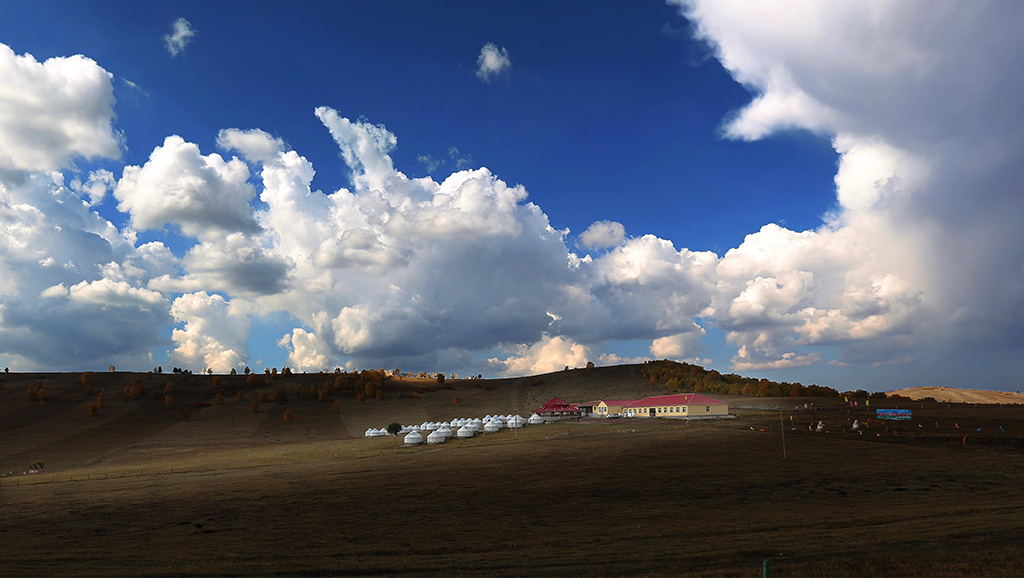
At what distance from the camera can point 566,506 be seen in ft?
158

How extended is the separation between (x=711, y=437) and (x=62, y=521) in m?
79.6

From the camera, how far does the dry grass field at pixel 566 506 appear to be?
1096 inches

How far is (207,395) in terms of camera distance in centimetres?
19388

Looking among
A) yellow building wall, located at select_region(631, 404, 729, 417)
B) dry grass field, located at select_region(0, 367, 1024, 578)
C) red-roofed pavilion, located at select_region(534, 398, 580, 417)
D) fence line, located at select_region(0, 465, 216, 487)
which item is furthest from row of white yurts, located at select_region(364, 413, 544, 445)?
fence line, located at select_region(0, 465, 216, 487)

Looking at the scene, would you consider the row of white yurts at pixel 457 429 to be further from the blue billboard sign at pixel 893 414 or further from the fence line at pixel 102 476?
the blue billboard sign at pixel 893 414

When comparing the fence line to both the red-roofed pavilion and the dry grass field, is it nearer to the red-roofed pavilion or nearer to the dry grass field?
the dry grass field

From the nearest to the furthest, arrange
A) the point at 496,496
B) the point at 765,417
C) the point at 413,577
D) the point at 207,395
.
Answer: the point at 413,577
the point at 496,496
the point at 765,417
the point at 207,395

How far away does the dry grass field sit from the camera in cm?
2784

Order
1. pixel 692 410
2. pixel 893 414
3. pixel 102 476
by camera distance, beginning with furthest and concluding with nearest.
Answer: pixel 692 410 → pixel 893 414 → pixel 102 476

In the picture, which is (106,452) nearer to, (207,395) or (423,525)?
(207,395)

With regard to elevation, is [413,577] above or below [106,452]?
above

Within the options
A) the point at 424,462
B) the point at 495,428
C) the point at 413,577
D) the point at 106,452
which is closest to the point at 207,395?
the point at 106,452

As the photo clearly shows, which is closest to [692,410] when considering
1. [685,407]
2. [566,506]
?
[685,407]

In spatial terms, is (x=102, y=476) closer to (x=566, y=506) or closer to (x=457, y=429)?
(x=457, y=429)
